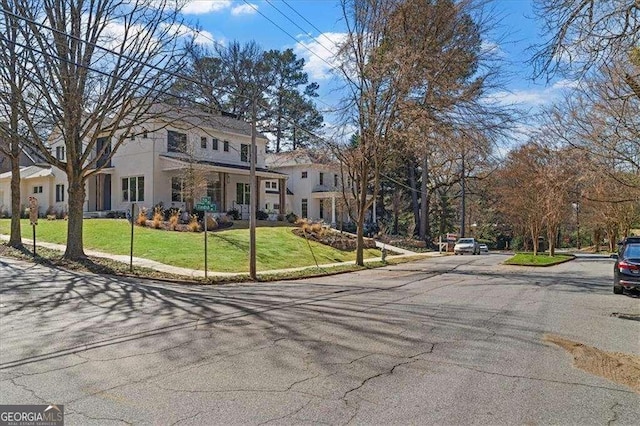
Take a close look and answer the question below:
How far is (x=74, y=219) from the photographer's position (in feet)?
67.7

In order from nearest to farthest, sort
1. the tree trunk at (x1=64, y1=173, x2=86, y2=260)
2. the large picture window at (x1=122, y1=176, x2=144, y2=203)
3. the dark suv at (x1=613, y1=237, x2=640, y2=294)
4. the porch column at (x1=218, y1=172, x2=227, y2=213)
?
the dark suv at (x1=613, y1=237, x2=640, y2=294) → the tree trunk at (x1=64, y1=173, x2=86, y2=260) → the large picture window at (x1=122, y1=176, x2=144, y2=203) → the porch column at (x1=218, y1=172, x2=227, y2=213)

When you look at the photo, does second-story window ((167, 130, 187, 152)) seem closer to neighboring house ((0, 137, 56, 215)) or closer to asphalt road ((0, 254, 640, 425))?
neighboring house ((0, 137, 56, 215))

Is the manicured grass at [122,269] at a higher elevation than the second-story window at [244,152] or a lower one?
lower

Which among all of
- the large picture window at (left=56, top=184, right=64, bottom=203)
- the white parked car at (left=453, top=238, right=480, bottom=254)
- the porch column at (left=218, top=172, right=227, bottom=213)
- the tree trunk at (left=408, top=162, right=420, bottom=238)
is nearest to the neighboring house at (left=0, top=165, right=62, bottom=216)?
the large picture window at (left=56, top=184, right=64, bottom=203)

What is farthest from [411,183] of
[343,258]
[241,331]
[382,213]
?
[241,331]

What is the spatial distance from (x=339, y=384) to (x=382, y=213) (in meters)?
55.7

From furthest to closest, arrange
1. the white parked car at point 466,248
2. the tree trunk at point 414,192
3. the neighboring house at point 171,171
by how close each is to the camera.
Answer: the tree trunk at point 414,192 → the white parked car at point 466,248 → the neighboring house at point 171,171

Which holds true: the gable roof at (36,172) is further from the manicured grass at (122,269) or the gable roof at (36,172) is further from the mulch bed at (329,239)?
the mulch bed at (329,239)

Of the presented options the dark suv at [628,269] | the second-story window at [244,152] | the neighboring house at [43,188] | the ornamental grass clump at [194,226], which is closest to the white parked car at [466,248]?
the second-story window at [244,152]

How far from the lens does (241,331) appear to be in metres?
8.68

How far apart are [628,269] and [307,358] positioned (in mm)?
11562

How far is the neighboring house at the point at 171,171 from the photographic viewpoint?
3406 cm

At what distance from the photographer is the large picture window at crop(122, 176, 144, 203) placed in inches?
1388

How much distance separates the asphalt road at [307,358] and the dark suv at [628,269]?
66.5 inches
